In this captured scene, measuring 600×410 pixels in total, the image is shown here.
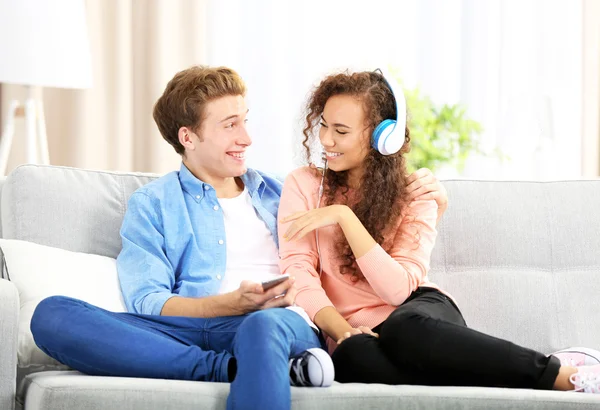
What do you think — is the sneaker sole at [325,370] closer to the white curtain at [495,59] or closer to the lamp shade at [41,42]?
the lamp shade at [41,42]

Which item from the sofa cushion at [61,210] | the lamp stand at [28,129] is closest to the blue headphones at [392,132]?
the sofa cushion at [61,210]

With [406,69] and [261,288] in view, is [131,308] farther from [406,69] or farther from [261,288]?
[406,69]

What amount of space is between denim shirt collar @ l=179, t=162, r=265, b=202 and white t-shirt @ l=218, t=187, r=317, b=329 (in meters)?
0.05

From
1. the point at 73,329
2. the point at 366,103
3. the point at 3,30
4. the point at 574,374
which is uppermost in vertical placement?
the point at 3,30

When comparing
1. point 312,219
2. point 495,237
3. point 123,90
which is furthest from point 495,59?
point 312,219

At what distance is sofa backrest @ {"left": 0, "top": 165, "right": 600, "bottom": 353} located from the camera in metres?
2.07

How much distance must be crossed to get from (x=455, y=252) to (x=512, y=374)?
25.7 inches

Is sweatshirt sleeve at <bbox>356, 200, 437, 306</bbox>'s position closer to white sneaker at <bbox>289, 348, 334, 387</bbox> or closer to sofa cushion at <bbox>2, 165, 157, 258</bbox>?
white sneaker at <bbox>289, 348, 334, 387</bbox>

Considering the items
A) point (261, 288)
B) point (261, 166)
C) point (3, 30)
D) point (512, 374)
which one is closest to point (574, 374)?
point (512, 374)

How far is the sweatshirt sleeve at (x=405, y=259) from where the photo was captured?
187 centimetres

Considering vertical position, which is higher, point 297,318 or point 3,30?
point 3,30

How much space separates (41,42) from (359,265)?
4.72ft

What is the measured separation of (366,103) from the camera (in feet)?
6.65

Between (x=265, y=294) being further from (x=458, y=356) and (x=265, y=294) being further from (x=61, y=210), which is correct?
(x=61, y=210)
